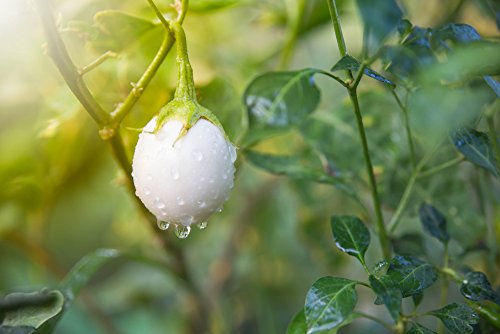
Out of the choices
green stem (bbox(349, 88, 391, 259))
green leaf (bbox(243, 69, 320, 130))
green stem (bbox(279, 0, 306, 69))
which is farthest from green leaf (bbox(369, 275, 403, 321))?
green stem (bbox(279, 0, 306, 69))

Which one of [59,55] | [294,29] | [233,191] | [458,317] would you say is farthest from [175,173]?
[233,191]

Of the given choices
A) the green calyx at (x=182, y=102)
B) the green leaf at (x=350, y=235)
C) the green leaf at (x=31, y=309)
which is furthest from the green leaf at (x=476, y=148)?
the green leaf at (x=31, y=309)

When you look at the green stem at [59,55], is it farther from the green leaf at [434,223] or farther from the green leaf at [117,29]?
the green leaf at [434,223]

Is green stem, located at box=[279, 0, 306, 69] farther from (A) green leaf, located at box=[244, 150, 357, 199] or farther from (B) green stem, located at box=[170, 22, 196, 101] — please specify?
(B) green stem, located at box=[170, 22, 196, 101]

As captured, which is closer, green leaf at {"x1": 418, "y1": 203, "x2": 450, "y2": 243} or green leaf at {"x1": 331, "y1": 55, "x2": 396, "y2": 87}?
green leaf at {"x1": 331, "y1": 55, "x2": 396, "y2": 87}

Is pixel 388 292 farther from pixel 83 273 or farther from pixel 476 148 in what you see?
pixel 83 273

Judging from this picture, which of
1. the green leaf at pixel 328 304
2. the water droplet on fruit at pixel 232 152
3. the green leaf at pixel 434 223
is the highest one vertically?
the water droplet on fruit at pixel 232 152
